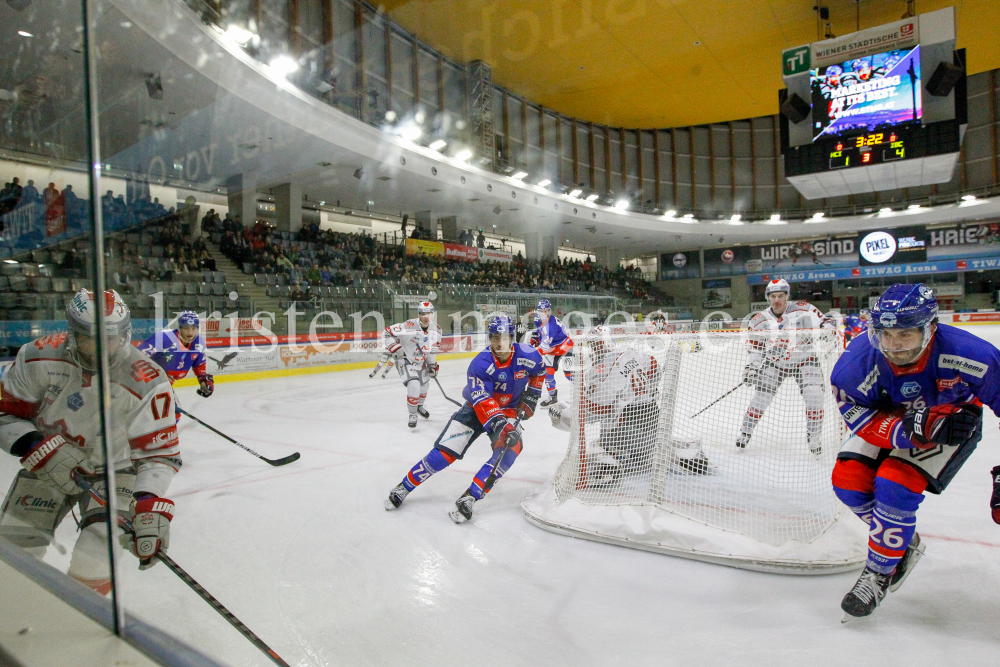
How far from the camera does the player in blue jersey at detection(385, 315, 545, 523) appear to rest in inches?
122

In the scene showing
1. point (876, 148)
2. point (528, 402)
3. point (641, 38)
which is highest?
Answer: point (641, 38)

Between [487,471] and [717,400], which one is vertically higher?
[717,400]

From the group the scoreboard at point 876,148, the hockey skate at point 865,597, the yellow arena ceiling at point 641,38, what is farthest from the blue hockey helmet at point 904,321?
the yellow arena ceiling at point 641,38

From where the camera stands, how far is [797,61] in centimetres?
1130

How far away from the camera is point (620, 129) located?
80.2 ft

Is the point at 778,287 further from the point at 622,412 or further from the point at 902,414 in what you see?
the point at 902,414

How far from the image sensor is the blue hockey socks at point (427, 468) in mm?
3234

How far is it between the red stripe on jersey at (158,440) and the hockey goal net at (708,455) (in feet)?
5.78

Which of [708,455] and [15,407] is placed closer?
[15,407]

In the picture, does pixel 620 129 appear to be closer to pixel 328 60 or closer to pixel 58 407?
pixel 328 60

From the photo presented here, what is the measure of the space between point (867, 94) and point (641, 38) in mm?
5548

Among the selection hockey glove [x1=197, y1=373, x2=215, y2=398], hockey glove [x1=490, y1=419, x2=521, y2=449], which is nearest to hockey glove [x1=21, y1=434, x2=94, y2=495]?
hockey glove [x1=490, y1=419, x2=521, y2=449]

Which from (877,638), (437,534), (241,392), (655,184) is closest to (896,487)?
(877,638)

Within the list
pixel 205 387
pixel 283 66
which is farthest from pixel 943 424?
pixel 283 66
